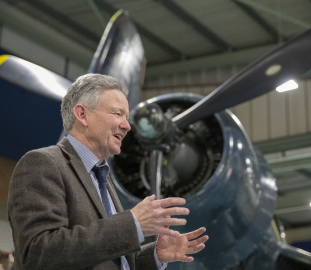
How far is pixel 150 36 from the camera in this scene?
12.9 meters

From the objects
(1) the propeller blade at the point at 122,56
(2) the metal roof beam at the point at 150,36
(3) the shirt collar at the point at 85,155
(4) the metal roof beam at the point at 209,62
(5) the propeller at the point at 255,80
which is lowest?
(3) the shirt collar at the point at 85,155

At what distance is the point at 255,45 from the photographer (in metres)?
12.8

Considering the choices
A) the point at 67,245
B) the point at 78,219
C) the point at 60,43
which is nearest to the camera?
the point at 67,245

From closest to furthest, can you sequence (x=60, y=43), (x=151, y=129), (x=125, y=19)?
(x=151, y=129), (x=125, y=19), (x=60, y=43)

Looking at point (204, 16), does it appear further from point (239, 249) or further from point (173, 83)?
point (239, 249)

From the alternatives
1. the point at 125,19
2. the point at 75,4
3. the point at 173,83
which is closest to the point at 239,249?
the point at 125,19

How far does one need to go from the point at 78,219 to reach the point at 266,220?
2.71 meters

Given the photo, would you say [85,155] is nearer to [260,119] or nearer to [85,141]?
[85,141]

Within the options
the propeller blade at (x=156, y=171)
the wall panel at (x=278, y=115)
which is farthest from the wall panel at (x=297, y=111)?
the propeller blade at (x=156, y=171)

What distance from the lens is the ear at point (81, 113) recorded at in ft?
5.22

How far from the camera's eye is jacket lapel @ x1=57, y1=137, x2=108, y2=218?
4.64 ft

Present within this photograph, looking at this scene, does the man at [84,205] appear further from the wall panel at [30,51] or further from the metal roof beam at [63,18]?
the metal roof beam at [63,18]

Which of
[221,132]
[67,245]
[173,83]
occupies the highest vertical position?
[173,83]

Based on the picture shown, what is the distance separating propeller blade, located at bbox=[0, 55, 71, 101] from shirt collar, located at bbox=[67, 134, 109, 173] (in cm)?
217
